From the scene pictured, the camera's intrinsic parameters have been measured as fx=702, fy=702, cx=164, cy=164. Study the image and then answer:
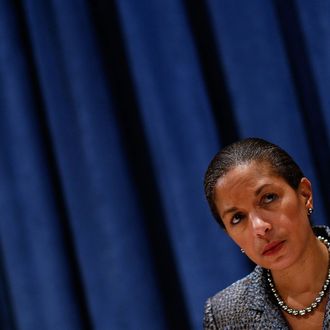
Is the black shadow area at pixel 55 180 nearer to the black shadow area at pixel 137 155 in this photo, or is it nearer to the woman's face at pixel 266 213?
the black shadow area at pixel 137 155

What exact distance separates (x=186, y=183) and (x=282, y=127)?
0.85ft

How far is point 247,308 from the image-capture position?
1.36 meters

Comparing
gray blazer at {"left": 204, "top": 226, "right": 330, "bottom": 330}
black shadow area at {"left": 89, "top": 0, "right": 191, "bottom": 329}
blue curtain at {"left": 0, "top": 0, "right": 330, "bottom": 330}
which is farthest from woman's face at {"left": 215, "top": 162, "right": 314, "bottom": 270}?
black shadow area at {"left": 89, "top": 0, "right": 191, "bottom": 329}

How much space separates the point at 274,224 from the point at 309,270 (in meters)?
0.14

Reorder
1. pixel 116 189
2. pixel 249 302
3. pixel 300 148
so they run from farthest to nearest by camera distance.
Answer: pixel 116 189 → pixel 300 148 → pixel 249 302

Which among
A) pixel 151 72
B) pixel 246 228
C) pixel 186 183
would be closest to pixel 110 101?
pixel 151 72

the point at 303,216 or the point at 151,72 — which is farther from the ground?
the point at 151,72

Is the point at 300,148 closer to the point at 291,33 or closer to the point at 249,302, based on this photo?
the point at 291,33

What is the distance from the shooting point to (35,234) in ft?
5.70

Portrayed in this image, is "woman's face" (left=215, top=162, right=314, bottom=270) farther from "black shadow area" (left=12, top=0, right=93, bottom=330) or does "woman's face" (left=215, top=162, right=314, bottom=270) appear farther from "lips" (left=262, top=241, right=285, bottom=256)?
"black shadow area" (left=12, top=0, right=93, bottom=330)

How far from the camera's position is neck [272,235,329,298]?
1279mm

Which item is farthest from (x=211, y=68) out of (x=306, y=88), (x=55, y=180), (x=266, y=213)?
(x=266, y=213)

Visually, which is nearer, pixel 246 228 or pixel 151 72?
pixel 246 228

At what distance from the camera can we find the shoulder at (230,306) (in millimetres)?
1375
